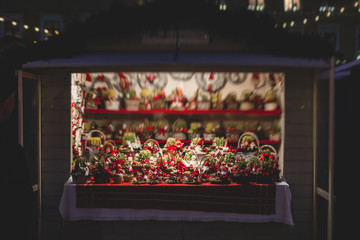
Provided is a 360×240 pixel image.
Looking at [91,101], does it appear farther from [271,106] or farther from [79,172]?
Result: [271,106]

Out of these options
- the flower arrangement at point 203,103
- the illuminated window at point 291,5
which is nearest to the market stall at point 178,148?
the flower arrangement at point 203,103

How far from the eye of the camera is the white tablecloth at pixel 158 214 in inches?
174

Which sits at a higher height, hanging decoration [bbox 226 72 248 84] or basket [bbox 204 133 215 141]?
hanging decoration [bbox 226 72 248 84]

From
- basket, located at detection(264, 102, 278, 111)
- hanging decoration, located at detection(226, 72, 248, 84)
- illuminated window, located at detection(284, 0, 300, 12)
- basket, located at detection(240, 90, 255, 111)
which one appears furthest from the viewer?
illuminated window, located at detection(284, 0, 300, 12)

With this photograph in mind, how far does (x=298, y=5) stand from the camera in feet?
44.9

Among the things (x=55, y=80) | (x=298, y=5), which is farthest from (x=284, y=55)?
(x=298, y=5)

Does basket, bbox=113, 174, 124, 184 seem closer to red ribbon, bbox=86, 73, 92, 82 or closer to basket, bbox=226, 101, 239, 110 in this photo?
red ribbon, bbox=86, 73, 92, 82

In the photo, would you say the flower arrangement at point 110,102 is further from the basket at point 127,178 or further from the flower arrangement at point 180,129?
the basket at point 127,178

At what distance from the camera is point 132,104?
226 inches

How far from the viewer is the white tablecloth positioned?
443 cm

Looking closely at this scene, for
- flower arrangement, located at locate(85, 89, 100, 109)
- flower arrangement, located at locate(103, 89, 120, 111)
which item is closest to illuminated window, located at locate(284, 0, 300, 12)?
flower arrangement, located at locate(103, 89, 120, 111)

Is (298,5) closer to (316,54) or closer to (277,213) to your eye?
(316,54)

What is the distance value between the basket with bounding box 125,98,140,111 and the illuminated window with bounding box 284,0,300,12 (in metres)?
10.9

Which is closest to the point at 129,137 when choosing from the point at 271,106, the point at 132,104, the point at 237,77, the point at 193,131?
the point at 132,104
